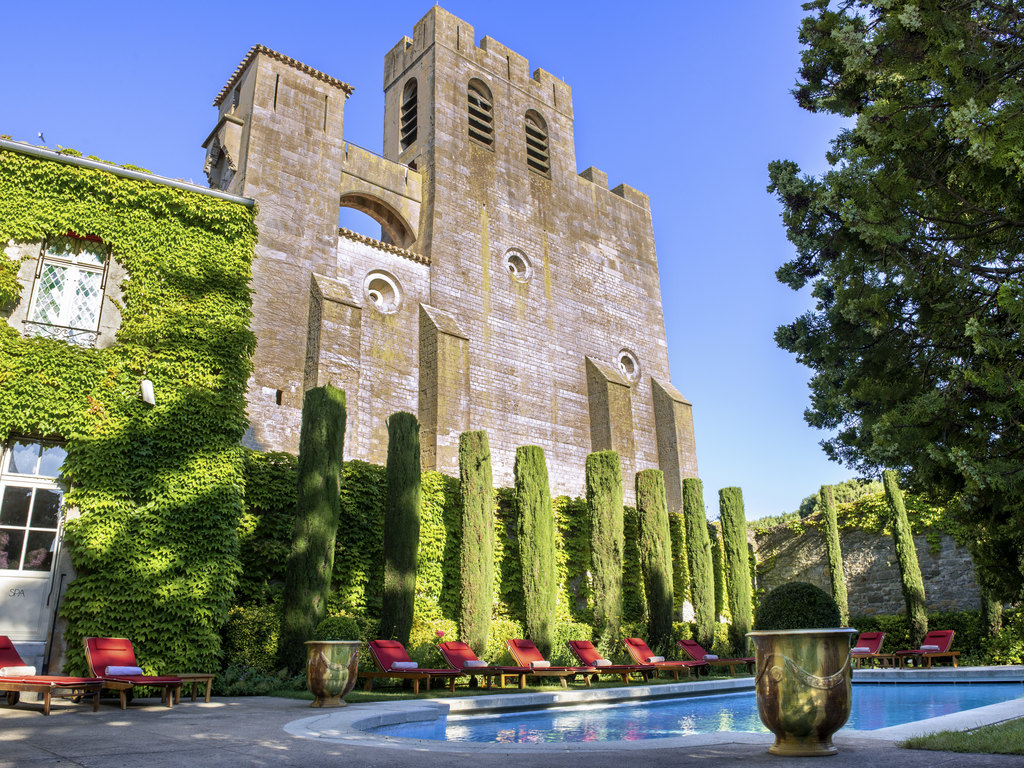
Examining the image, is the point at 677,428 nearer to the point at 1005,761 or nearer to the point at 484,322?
the point at 484,322

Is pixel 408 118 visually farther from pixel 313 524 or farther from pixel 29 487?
pixel 29 487

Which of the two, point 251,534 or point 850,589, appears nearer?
point 251,534

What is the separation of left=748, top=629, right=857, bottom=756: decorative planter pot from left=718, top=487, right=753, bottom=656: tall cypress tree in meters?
14.6

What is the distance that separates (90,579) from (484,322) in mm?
14896

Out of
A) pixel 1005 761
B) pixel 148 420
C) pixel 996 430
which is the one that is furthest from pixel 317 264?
pixel 1005 761

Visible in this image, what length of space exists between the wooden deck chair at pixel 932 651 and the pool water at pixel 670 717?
3185mm

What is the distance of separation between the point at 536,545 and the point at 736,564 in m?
6.76

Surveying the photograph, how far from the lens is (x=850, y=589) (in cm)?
2225

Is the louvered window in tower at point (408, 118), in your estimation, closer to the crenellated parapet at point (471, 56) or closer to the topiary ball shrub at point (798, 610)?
the crenellated parapet at point (471, 56)

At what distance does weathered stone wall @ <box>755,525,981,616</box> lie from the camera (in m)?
19.8

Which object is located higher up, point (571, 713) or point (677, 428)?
point (677, 428)

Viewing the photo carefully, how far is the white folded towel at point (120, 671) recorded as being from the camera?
27.6 feet

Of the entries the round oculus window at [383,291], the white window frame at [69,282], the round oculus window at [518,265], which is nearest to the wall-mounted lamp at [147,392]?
the white window frame at [69,282]

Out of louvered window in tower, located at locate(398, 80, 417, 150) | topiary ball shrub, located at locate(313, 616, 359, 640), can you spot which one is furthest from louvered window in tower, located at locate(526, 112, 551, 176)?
topiary ball shrub, located at locate(313, 616, 359, 640)
